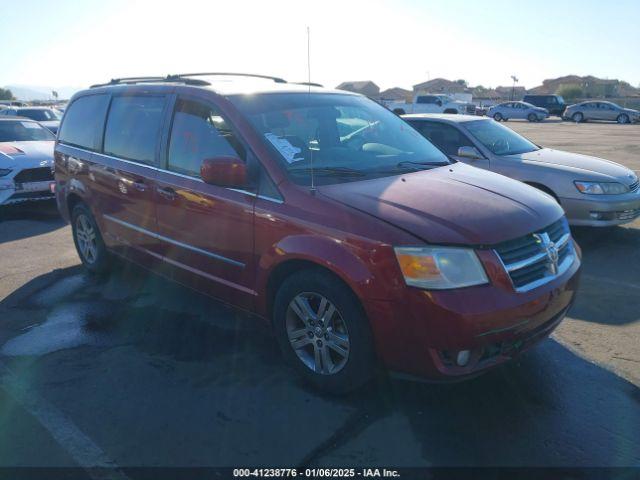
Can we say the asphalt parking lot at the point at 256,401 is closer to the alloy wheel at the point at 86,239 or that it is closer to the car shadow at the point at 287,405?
the car shadow at the point at 287,405

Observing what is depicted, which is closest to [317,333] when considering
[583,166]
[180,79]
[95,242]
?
[180,79]

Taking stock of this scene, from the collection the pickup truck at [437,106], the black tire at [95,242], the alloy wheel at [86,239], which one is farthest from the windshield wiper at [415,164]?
the pickup truck at [437,106]

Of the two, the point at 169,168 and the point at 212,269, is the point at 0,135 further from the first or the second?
the point at 212,269

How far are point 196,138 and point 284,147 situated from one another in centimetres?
82

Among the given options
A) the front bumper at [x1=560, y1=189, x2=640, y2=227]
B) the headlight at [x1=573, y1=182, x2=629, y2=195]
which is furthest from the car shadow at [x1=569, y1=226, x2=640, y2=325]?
the headlight at [x1=573, y1=182, x2=629, y2=195]

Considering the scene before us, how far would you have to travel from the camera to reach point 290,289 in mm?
3268

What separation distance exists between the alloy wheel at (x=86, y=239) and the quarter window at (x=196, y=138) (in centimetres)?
187

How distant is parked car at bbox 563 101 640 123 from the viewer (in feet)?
111

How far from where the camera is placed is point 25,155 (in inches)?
336

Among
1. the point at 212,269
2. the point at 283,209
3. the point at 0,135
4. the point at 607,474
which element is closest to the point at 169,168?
the point at 212,269

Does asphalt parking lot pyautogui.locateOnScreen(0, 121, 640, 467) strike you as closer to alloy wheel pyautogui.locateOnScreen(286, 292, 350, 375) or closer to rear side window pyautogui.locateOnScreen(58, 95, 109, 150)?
alloy wheel pyautogui.locateOnScreen(286, 292, 350, 375)

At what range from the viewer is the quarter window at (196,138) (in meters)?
3.74

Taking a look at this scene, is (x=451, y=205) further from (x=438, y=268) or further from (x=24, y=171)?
(x=24, y=171)

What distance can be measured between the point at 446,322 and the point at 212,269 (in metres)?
1.87
